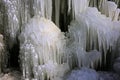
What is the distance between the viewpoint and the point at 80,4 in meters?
4.94

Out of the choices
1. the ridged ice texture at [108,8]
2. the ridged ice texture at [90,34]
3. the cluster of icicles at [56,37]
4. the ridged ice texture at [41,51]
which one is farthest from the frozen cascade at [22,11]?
the ridged ice texture at [108,8]

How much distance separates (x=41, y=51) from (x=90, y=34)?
828 millimetres

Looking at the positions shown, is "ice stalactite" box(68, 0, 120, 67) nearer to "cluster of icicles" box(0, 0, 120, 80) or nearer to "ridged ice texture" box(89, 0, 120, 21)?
"cluster of icicles" box(0, 0, 120, 80)

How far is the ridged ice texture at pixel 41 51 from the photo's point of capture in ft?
14.7

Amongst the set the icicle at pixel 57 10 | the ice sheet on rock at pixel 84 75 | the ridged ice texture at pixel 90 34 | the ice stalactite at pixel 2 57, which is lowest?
the ice sheet on rock at pixel 84 75

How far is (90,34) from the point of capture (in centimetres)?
486

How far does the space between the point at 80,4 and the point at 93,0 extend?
45cm

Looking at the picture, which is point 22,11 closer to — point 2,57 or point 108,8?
point 2,57

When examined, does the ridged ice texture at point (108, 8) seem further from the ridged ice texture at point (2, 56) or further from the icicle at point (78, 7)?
the ridged ice texture at point (2, 56)

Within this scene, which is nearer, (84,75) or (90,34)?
(84,75)

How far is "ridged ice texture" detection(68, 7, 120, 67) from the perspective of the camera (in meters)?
4.77

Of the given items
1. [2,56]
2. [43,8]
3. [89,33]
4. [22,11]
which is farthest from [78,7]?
[2,56]

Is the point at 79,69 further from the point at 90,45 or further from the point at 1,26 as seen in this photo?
the point at 1,26

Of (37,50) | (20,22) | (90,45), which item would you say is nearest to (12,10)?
(20,22)
